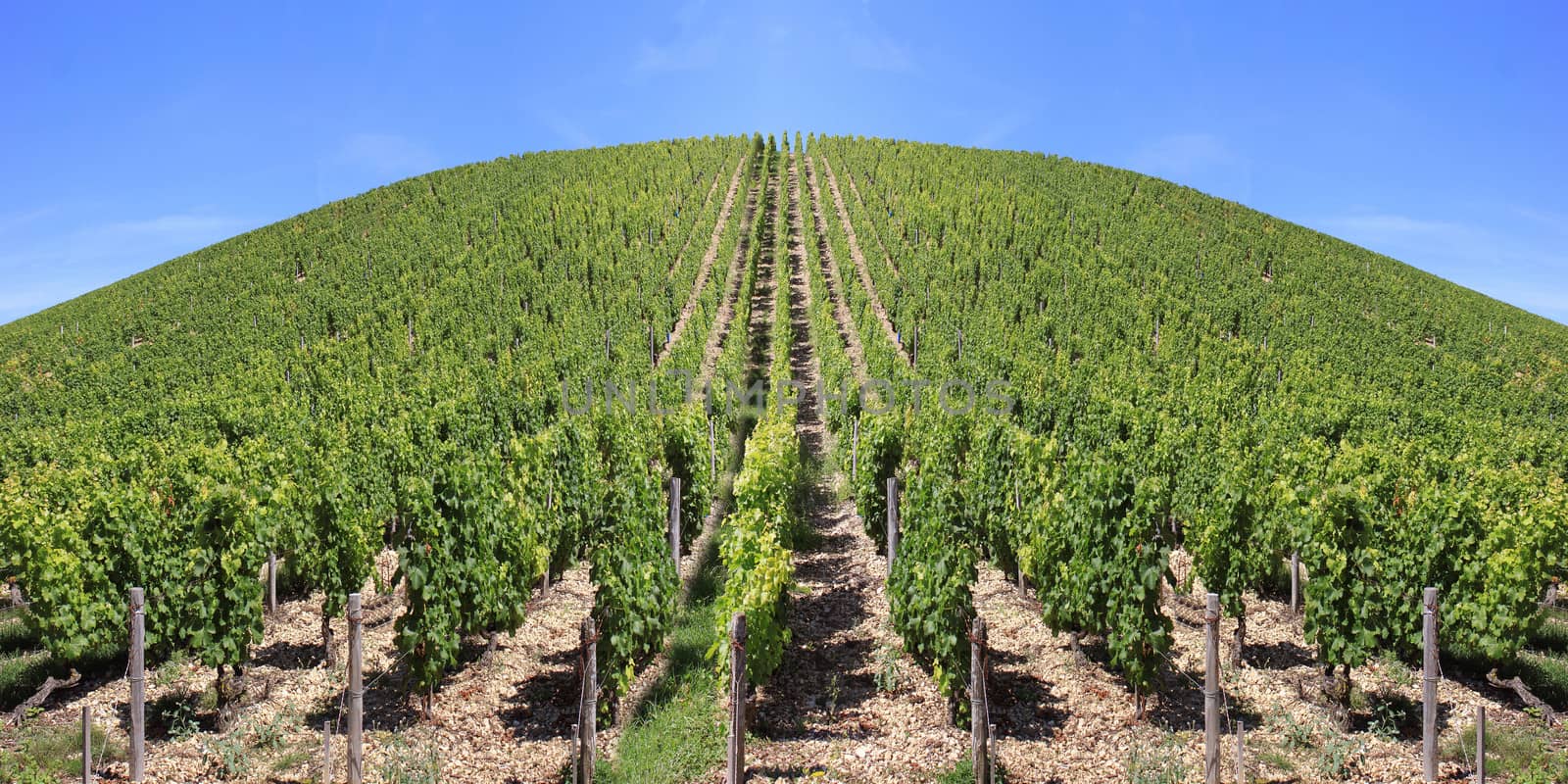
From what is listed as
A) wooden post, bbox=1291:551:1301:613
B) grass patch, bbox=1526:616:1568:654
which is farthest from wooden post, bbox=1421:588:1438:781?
grass patch, bbox=1526:616:1568:654

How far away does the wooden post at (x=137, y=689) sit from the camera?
841 centimetres

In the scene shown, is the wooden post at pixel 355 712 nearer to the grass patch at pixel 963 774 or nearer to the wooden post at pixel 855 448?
the grass patch at pixel 963 774

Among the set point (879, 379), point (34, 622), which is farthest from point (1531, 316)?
point (34, 622)

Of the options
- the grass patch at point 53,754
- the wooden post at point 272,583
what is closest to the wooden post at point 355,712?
the grass patch at point 53,754

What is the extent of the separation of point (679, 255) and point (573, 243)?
6.73 metres

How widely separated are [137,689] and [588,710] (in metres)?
4.28

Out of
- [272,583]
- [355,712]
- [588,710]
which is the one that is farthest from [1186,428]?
[272,583]

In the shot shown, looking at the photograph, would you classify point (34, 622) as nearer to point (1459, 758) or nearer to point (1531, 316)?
point (1459, 758)

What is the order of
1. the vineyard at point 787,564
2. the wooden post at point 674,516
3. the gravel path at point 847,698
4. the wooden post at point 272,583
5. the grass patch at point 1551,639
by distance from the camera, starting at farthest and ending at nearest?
the wooden post at point 674,516
the wooden post at point 272,583
the grass patch at point 1551,639
the vineyard at point 787,564
the gravel path at point 847,698

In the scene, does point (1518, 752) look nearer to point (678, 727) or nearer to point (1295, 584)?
point (1295, 584)

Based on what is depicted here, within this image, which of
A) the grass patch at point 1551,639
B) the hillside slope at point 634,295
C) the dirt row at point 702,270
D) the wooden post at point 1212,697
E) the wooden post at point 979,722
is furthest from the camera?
the dirt row at point 702,270

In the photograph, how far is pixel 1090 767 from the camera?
877 cm

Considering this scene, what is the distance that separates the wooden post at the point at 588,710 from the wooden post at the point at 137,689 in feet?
13.5

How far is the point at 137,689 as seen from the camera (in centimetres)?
844
